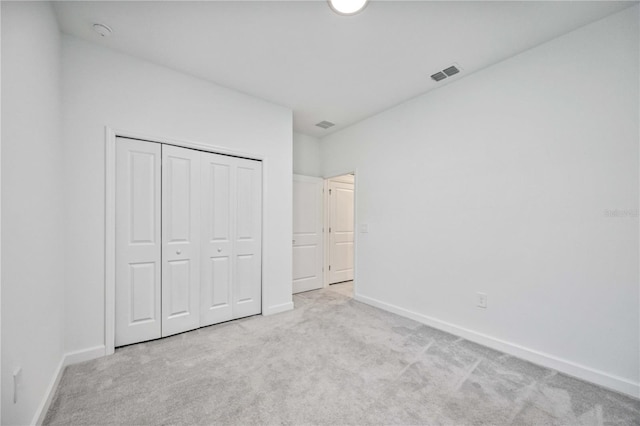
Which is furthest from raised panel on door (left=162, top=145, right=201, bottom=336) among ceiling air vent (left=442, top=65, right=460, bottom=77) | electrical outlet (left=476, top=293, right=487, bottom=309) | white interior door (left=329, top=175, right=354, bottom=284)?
electrical outlet (left=476, top=293, right=487, bottom=309)

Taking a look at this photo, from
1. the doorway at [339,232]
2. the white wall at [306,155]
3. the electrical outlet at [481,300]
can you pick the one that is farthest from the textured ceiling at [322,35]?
the electrical outlet at [481,300]

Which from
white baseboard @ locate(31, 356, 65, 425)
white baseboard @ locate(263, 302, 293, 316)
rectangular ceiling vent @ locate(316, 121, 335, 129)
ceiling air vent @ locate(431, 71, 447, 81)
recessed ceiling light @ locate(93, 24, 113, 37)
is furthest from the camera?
rectangular ceiling vent @ locate(316, 121, 335, 129)

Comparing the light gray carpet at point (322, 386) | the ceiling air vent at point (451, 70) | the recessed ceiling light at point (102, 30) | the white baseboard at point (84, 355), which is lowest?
the light gray carpet at point (322, 386)

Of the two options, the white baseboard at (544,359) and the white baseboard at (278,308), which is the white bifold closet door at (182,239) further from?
the white baseboard at (544,359)

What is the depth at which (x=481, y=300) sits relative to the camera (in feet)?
8.92

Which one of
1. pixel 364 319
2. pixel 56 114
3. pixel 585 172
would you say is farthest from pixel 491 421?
pixel 56 114

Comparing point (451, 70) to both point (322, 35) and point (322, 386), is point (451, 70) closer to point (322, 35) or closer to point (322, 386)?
point (322, 35)

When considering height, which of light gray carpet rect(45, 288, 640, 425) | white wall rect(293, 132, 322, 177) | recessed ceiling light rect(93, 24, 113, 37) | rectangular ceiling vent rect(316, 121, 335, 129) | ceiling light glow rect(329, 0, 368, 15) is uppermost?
recessed ceiling light rect(93, 24, 113, 37)

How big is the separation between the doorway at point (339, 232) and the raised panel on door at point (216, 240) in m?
2.09

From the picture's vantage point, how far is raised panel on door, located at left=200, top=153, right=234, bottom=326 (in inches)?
118

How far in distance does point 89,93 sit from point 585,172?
429cm

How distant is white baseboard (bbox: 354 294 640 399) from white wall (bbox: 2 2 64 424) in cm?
340

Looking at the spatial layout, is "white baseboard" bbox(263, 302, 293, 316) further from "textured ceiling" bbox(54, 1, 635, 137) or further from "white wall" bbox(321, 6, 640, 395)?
"textured ceiling" bbox(54, 1, 635, 137)

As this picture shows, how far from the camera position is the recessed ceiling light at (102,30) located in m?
2.16
